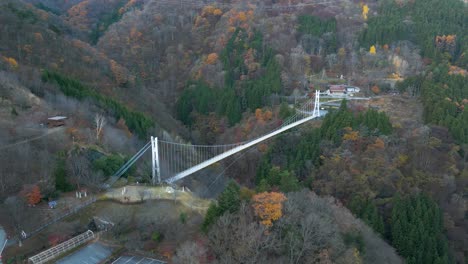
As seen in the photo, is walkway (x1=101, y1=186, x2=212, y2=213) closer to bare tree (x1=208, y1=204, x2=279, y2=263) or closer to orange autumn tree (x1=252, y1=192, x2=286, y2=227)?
bare tree (x1=208, y1=204, x2=279, y2=263)

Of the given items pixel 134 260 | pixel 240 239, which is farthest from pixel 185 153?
pixel 240 239

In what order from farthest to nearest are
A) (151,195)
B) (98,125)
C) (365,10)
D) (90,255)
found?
(365,10) → (98,125) → (151,195) → (90,255)

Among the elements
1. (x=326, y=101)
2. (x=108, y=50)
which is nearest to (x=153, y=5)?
(x=108, y=50)

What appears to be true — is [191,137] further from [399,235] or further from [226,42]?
[399,235]

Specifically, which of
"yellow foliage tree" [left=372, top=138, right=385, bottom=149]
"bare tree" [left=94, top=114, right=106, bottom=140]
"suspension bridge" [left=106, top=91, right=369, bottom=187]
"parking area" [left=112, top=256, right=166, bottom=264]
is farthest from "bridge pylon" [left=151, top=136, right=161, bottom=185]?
"yellow foliage tree" [left=372, top=138, right=385, bottom=149]

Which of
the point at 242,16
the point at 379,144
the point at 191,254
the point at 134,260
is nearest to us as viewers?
the point at 191,254

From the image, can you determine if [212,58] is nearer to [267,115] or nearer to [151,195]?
[267,115]

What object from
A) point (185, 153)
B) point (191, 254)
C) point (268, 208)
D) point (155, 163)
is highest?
point (268, 208)
